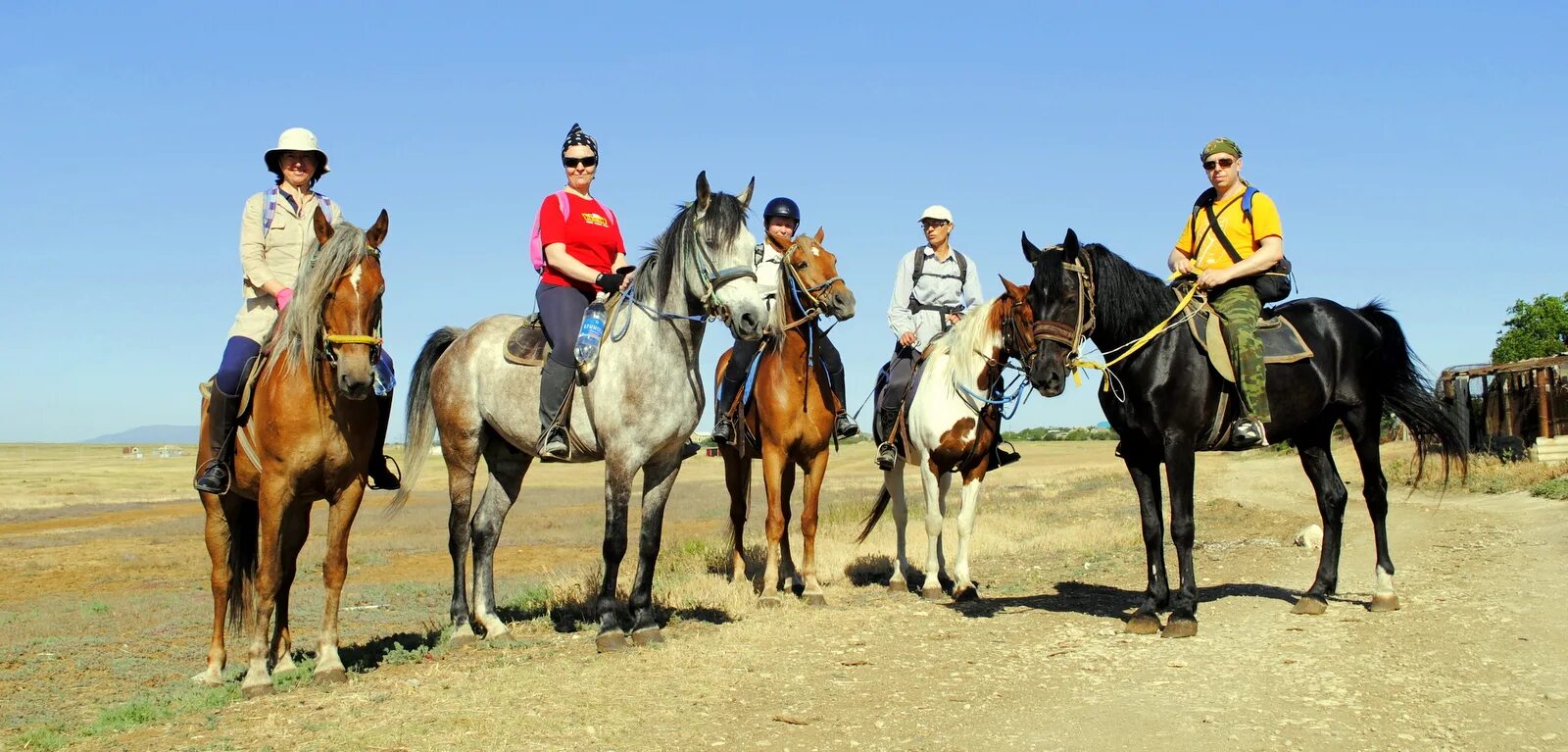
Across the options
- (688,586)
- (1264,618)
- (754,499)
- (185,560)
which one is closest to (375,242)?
(688,586)

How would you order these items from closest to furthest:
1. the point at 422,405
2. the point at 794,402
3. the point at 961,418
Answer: the point at 422,405 < the point at 794,402 < the point at 961,418

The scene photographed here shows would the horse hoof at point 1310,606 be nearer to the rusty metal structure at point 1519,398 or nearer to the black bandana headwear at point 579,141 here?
the black bandana headwear at point 579,141

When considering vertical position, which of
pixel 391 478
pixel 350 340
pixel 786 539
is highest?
pixel 350 340

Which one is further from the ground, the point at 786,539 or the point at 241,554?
the point at 241,554

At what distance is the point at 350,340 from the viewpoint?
6582mm

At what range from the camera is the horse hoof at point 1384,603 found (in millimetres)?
8391

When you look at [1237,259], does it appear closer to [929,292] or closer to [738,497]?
[929,292]

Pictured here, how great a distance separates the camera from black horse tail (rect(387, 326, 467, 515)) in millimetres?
9734

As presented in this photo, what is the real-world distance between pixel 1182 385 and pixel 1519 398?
2423 centimetres

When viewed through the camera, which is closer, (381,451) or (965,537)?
(381,451)

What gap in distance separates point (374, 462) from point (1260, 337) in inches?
255

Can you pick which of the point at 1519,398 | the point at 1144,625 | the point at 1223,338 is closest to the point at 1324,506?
the point at 1223,338

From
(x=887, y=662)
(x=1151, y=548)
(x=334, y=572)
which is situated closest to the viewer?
(x=887, y=662)

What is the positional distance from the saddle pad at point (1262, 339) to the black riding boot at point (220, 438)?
6467 millimetres
